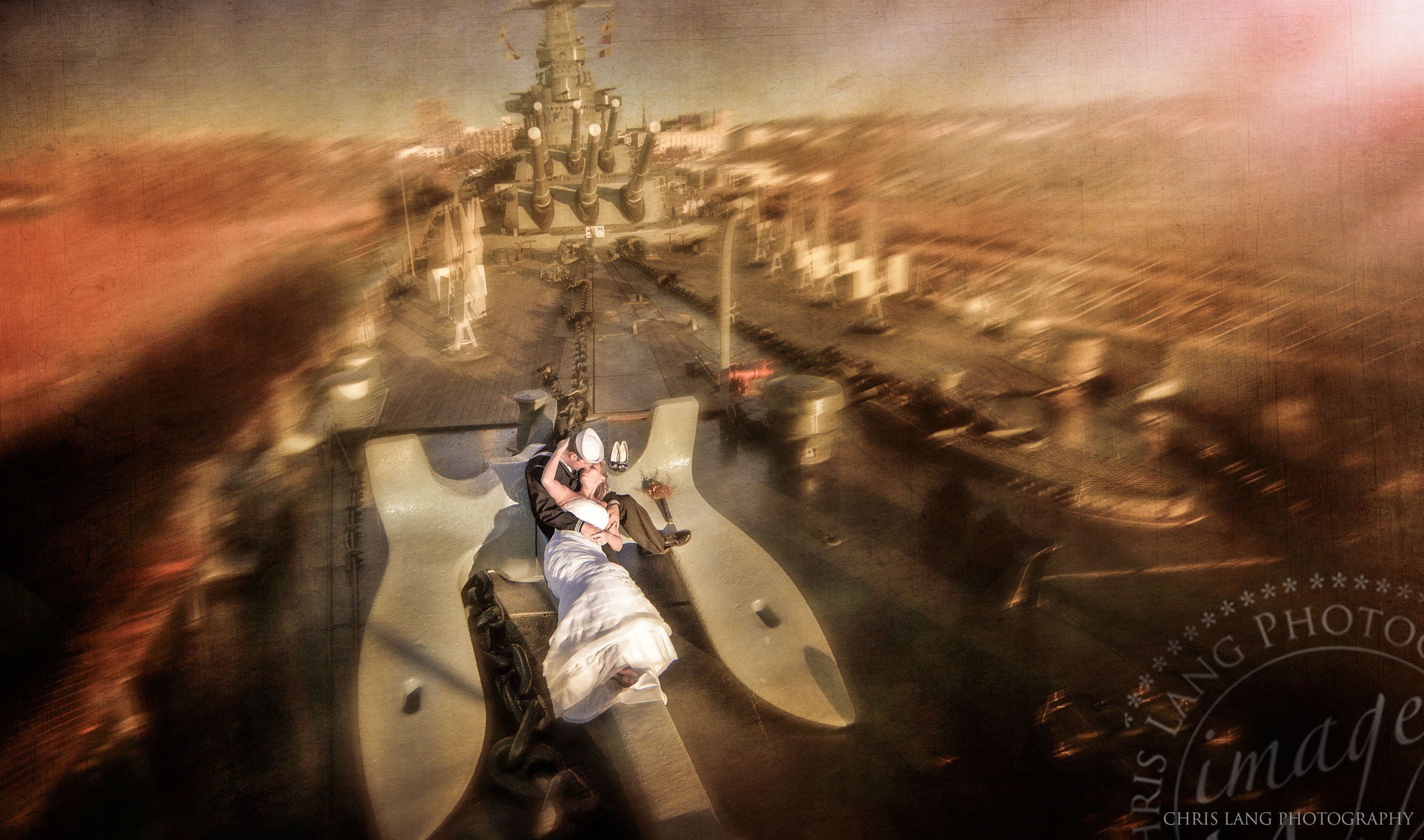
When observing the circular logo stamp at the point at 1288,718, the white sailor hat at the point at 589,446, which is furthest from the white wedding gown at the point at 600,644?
the circular logo stamp at the point at 1288,718

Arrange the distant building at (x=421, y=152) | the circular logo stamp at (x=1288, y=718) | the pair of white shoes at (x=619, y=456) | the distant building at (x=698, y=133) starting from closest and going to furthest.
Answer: the circular logo stamp at (x=1288, y=718) < the pair of white shoes at (x=619, y=456) < the distant building at (x=421, y=152) < the distant building at (x=698, y=133)

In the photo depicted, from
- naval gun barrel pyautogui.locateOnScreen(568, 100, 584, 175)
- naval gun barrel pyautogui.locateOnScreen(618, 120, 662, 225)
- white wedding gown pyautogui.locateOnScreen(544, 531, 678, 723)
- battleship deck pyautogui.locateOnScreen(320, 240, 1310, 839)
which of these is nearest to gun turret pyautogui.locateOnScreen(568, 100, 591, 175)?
naval gun barrel pyautogui.locateOnScreen(568, 100, 584, 175)

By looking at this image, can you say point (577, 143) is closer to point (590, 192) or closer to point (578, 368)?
point (590, 192)

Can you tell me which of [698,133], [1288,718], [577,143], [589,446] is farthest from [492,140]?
[1288,718]

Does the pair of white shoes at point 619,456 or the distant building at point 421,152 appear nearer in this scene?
the pair of white shoes at point 619,456

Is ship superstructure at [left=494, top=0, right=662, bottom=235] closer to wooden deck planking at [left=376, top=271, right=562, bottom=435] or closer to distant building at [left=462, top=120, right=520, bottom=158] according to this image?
distant building at [left=462, top=120, right=520, bottom=158]

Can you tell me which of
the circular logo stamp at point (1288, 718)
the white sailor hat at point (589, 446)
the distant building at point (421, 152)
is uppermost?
the distant building at point (421, 152)

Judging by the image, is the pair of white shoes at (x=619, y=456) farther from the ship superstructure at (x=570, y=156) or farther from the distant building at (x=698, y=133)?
the distant building at (x=698, y=133)
